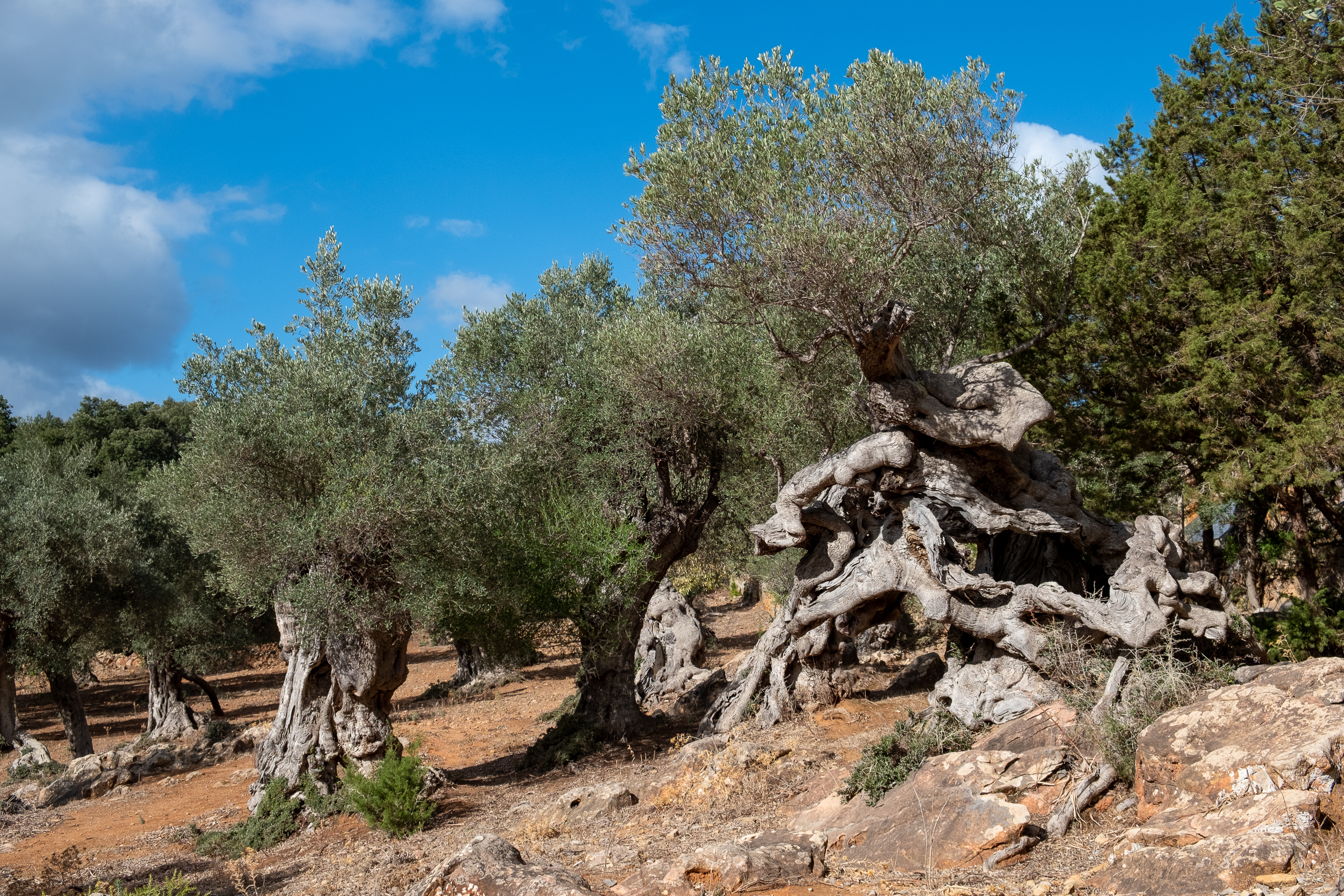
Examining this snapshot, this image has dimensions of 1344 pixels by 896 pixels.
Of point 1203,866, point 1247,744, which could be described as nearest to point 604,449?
point 1247,744

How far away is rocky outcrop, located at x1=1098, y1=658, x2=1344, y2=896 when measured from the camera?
6750 millimetres

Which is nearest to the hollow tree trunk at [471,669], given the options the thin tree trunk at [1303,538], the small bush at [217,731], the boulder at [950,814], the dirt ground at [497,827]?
the dirt ground at [497,827]

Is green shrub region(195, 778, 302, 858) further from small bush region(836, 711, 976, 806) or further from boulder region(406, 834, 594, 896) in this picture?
small bush region(836, 711, 976, 806)

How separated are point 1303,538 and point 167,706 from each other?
27705mm

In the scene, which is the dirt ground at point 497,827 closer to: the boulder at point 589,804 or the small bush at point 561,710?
the boulder at point 589,804

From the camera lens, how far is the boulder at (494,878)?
7.71 m

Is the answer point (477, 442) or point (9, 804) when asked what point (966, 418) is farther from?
point (9, 804)

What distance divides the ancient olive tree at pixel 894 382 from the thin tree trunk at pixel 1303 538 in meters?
3.77

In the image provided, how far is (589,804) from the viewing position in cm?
1291

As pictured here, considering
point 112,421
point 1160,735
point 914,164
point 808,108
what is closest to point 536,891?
point 1160,735

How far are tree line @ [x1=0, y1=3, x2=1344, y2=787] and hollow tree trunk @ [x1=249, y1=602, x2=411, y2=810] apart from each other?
5 cm

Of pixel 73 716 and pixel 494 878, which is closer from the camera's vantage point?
pixel 494 878

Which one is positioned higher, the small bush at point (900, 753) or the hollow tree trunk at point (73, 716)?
the hollow tree trunk at point (73, 716)

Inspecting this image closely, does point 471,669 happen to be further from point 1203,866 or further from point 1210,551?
point 1203,866
